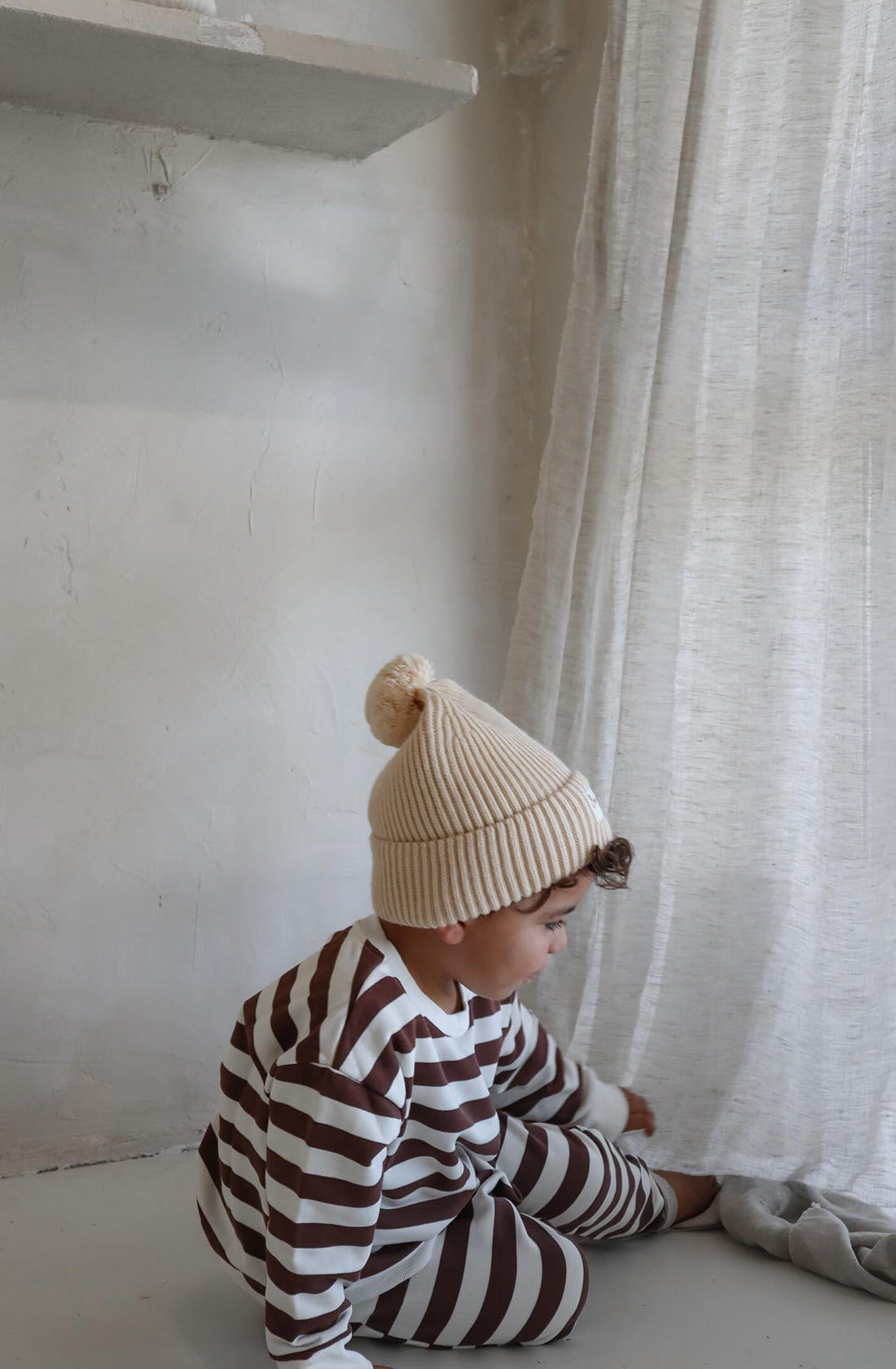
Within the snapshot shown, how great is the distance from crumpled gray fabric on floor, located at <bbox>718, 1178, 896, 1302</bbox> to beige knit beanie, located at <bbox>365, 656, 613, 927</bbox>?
0.43 meters

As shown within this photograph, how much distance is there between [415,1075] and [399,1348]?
0.80ft

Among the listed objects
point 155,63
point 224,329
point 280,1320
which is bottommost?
point 280,1320

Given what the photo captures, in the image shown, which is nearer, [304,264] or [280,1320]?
[280,1320]

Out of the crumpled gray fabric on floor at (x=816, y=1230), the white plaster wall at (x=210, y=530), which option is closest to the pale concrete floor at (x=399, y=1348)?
the crumpled gray fabric on floor at (x=816, y=1230)

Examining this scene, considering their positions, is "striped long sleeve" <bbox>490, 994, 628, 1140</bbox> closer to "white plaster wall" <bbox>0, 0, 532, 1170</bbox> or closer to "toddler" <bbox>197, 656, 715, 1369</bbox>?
"toddler" <bbox>197, 656, 715, 1369</bbox>

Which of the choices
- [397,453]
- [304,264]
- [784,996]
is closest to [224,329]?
[304,264]

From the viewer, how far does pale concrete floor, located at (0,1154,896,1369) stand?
3.26 feet

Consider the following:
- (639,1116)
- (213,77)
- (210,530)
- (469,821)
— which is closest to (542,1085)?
(639,1116)

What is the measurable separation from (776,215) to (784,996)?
0.74 meters

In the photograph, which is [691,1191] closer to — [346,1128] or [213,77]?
[346,1128]

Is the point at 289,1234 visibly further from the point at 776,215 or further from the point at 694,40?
the point at 694,40

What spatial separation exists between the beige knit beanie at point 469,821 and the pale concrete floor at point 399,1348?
1.29 feet

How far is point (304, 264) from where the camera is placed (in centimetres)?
148

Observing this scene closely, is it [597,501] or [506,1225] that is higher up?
[597,501]
